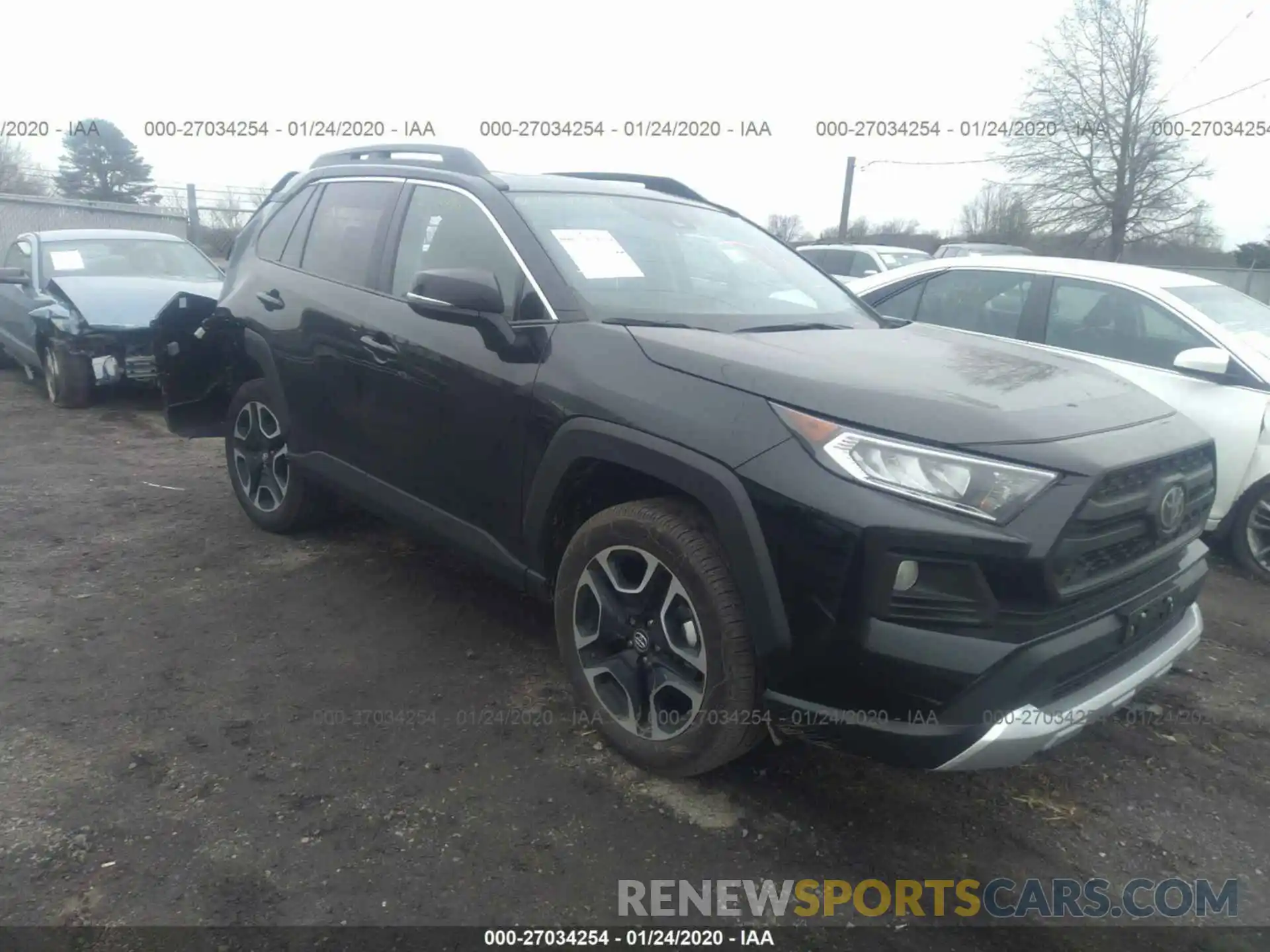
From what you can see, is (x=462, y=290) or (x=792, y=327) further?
(x=792, y=327)

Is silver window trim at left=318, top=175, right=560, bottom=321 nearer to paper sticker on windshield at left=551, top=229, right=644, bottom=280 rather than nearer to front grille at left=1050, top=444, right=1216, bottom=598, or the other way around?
paper sticker on windshield at left=551, top=229, right=644, bottom=280

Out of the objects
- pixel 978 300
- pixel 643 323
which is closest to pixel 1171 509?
pixel 643 323

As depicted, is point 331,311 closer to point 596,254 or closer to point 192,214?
point 596,254

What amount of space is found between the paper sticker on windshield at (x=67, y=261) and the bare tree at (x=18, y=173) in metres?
20.9

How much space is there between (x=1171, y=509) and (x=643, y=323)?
5.32ft

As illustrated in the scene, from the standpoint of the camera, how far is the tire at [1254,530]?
4727 millimetres

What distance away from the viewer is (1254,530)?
4.78 m

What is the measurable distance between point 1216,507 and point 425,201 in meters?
4.29

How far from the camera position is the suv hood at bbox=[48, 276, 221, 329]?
7.65 metres

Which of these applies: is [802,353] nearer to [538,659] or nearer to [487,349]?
[487,349]

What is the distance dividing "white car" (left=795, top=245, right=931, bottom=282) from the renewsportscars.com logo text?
12150 mm

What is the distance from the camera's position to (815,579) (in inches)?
87.9

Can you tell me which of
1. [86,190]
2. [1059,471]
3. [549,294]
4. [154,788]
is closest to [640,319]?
[549,294]

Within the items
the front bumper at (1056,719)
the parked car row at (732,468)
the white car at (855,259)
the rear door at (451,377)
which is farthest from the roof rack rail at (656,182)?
the white car at (855,259)
